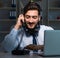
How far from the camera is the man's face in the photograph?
265 cm

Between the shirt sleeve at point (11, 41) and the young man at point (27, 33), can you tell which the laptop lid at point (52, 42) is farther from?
the shirt sleeve at point (11, 41)

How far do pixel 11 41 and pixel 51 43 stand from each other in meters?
0.79

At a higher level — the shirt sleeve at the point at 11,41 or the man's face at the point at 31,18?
the man's face at the point at 31,18

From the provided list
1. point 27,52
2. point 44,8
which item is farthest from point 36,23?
point 44,8

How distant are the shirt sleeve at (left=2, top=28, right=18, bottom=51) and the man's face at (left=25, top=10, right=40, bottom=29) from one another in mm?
171

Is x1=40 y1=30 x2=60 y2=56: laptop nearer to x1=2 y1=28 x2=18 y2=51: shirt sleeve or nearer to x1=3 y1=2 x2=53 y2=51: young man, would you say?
x1=3 y1=2 x2=53 y2=51: young man

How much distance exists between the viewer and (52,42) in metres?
1.96

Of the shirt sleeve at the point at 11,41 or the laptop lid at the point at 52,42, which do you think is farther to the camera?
the shirt sleeve at the point at 11,41

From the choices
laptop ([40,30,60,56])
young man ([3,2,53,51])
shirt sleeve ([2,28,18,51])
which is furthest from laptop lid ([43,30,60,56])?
shirt sleeve ([2,28,18,51])

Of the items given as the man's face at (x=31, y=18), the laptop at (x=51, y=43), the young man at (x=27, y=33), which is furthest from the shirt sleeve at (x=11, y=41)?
the laptop at (x=51, y=43)

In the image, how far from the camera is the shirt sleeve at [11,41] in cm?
262

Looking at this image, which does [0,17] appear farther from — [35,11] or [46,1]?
[35,11]

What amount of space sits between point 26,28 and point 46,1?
3.40m

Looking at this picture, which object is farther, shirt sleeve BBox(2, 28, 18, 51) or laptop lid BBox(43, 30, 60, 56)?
shirt sleeve BBox(2, 28, 18, 51)
